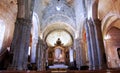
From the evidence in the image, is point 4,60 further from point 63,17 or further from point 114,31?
point 114,31

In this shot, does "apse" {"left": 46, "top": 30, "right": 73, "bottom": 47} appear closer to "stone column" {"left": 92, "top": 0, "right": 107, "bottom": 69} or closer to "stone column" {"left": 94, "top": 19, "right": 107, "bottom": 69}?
"stone column" {"left": 92, "top": 0, "right": 107, "bottom": 69}

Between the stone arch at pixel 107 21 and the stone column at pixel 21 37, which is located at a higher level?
the stone arch at pixel 107 21

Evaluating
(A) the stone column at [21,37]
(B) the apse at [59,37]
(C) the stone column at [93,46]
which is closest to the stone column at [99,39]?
(C) the stone column at [93,46]

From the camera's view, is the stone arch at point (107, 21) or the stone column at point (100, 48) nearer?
the stone column at point (100, 48)

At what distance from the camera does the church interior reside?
809 centimetres

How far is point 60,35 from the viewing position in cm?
2194

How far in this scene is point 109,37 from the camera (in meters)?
16.1

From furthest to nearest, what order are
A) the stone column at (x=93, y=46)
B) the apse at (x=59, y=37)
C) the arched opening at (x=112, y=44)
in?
the apse at (x=59, y=37) < the arched opening at (x=112, y=44) < the stone column at (x=93, y=46)

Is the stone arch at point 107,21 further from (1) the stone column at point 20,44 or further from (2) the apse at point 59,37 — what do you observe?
(1) the stone column at point 20,44

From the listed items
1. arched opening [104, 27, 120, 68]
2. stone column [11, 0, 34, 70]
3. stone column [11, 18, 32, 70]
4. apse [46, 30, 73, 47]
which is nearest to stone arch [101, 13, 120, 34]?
arched opening [104, 27, 120, 68]

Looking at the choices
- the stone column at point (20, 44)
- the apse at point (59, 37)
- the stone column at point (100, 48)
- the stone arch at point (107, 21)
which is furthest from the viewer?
the apse at point (59, 37)

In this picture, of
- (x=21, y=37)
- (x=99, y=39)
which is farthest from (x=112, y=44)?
(x=21, y=37)

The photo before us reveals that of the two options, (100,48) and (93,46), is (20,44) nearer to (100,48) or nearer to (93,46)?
(93,46)

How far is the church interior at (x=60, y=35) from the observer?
809 centimetres
